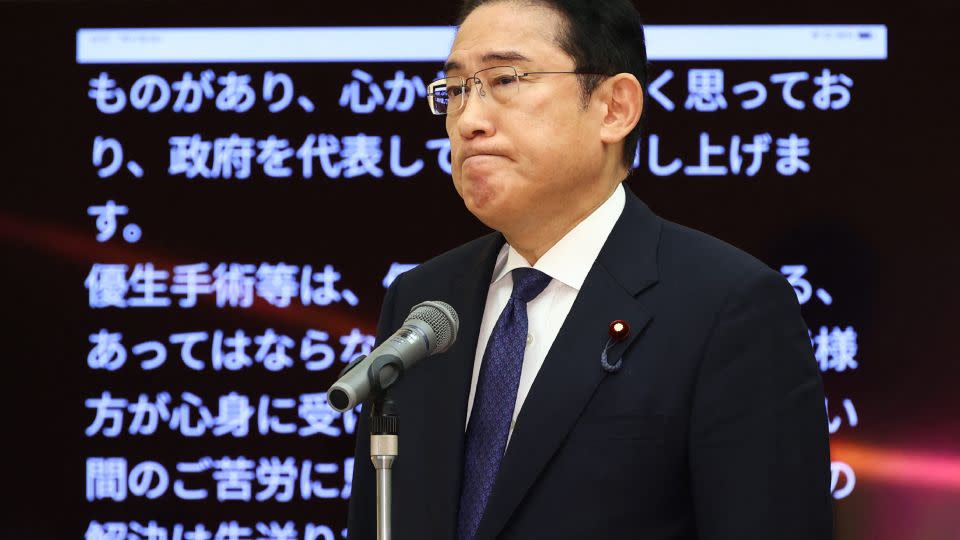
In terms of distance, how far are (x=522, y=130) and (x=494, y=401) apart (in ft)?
1.33

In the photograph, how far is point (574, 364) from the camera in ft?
5.24

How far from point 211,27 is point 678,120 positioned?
145 cm

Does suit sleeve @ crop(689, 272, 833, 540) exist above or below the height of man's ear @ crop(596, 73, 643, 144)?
below

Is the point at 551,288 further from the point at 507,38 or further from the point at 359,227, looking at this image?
the point at 359,227

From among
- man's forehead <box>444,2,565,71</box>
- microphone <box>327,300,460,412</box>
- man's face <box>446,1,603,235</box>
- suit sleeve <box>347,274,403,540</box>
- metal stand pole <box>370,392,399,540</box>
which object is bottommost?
suit sleeve <box>347,274,403,540</box>

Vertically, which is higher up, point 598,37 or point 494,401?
point 598,37

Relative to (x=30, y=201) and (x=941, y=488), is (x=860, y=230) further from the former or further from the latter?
(x=30, y=201)

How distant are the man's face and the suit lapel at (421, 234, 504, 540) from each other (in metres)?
0.12

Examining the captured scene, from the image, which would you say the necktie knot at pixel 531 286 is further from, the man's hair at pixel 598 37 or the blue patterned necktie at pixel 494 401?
the man's hair at pixel 598 37

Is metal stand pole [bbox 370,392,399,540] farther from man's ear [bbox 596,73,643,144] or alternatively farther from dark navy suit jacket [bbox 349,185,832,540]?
man's ear [bbox 596,73,643,144]

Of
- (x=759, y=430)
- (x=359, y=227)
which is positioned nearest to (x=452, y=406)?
(x=759, y=430)

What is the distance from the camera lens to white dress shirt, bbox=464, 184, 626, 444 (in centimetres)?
170

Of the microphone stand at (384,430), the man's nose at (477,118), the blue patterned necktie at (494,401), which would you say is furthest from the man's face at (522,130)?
the microphone stand at (384,430)

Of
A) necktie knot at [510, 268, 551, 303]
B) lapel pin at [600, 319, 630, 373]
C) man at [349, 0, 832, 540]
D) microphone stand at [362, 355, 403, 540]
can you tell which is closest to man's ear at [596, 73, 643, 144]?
man at [349, 0, 832, 540]
